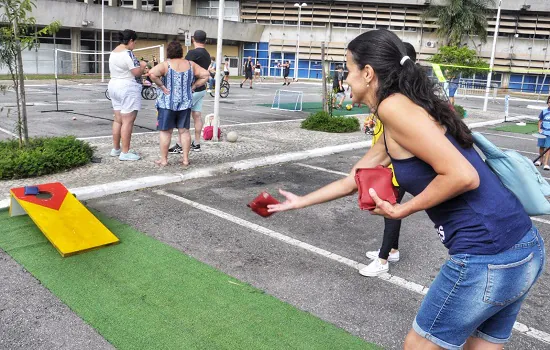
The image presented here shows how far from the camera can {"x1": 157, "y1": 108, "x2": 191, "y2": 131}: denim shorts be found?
24.8 ft

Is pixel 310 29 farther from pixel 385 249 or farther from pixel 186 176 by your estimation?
pixel 385 249

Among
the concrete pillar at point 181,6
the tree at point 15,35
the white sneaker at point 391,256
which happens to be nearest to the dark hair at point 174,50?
the tree at point 15,35

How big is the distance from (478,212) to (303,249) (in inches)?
125

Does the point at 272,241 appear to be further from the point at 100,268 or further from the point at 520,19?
the point at 520,19

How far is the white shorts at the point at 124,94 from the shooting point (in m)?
7.74

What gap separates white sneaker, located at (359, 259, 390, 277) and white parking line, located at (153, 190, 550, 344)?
0.05 metres

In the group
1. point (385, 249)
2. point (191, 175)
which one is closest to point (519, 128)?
point (191, 175)

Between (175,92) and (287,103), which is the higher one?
(175,92)

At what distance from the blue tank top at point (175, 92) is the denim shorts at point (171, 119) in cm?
8

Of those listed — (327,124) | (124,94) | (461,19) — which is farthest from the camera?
(461,19)

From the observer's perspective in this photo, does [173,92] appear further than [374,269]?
Yes

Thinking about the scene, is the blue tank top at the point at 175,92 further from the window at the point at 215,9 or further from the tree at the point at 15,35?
the window at the point at 215,9

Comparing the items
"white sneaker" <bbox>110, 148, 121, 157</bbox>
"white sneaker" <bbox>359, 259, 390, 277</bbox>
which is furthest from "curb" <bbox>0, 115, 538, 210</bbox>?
"white sneaker" <bbox>359, 259, 390, 277</bbox>

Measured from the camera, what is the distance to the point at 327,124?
510 inches
